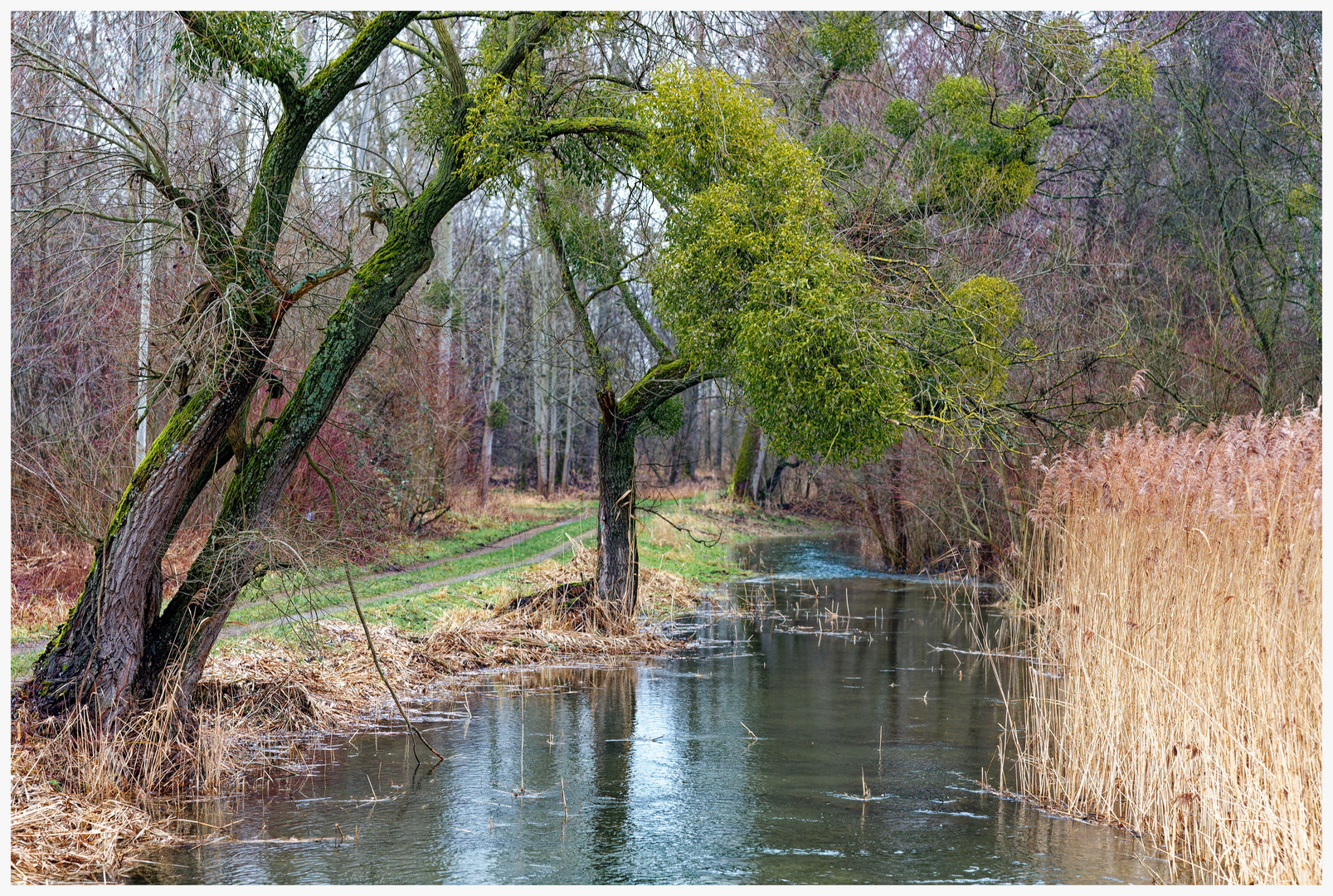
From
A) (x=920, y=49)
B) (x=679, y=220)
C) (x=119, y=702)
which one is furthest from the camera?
(x=920, y=49)

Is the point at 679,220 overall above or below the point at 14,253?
above

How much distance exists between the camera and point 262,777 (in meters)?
7.51

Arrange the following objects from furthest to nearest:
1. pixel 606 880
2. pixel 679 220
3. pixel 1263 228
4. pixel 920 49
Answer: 1. pixel 920 49
2. pixel 1263 228
3. pixel 679 220
4. pixel 606 880

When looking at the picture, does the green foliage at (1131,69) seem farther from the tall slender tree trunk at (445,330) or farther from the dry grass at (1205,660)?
the tall slender tree trunk at (445,330)

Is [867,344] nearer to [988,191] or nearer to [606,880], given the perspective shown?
[606,880]

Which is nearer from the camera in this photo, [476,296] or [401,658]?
[401,658]

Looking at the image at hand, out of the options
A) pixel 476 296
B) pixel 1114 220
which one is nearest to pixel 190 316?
pixel 1114 220

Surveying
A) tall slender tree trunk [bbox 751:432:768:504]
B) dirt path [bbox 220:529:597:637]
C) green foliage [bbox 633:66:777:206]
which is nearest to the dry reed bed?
dirt path [bbox 220:529:597:637]

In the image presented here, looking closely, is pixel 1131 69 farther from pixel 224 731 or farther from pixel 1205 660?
pixel 224 731

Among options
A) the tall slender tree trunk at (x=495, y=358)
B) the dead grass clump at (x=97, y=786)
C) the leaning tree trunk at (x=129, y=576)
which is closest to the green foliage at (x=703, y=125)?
the leaning tree trunk at (x=129, y=576)

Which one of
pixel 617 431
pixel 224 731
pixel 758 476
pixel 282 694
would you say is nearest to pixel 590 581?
pixel 617 431

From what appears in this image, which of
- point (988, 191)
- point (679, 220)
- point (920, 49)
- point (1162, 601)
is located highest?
point (920, 49)

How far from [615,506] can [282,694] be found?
5156 millimetres

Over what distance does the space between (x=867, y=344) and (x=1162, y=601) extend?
2.63m
